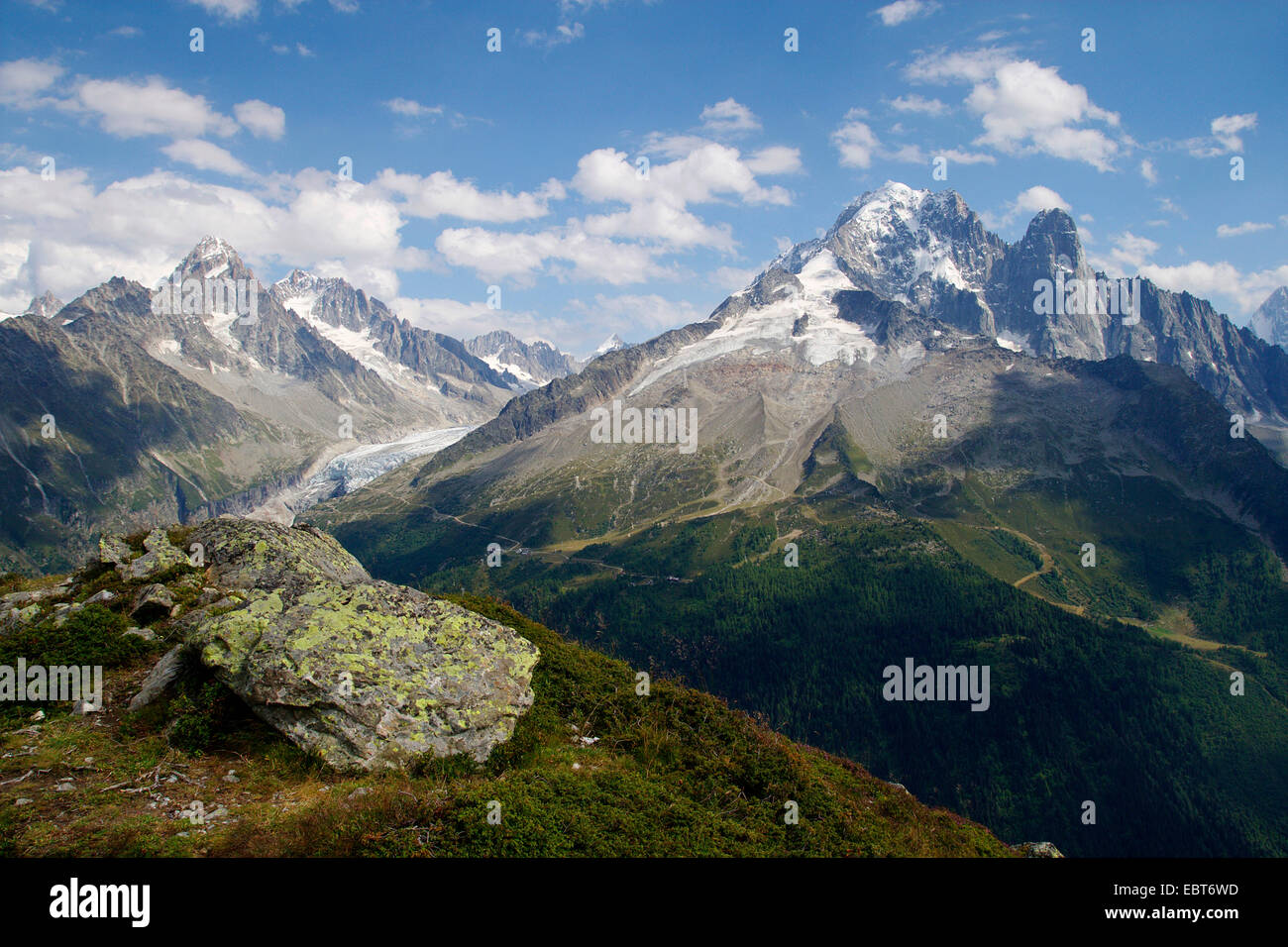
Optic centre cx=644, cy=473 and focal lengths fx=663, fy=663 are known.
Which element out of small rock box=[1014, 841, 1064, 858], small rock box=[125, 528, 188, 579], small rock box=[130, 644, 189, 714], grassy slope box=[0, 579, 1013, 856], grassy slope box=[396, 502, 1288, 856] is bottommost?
grassy slope box=[396, 502, 1288, 856]

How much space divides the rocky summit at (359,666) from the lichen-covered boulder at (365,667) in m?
0.03

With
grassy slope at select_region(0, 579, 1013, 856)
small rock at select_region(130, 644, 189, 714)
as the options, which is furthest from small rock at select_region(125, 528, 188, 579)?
small rock at select_region(130, 644, 189, 714)

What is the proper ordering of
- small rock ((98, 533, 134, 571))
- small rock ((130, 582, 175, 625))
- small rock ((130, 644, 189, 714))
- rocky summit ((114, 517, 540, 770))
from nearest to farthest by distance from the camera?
rocky summit ((114, 517, 540, 770)) → small rock ((130, 644, 189, 714)) → small rock ((130, 582, 175, 625)) → small rock ((98, 533, 134, 571))

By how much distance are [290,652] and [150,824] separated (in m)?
5.07

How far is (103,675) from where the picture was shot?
20000 mm

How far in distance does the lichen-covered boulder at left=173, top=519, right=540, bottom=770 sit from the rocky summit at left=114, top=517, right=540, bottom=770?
0.09 ft

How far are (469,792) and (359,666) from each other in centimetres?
551

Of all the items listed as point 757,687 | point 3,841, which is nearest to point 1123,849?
point 757,687

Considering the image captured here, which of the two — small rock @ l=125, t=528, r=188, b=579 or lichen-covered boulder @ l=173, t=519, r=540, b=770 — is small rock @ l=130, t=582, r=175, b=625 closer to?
lichen-covered boulder @ l=173, t=519, r=540, b=770

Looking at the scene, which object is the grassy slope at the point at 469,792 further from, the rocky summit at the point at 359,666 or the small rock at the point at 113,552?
the small rock at the point at 113,552

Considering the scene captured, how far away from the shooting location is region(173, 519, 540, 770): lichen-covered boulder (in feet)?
58.1

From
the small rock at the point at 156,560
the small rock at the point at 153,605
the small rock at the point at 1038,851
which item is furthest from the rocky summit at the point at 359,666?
the small rock at the point at 1038,851

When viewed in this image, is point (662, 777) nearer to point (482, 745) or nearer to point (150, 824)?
point (482, 745)

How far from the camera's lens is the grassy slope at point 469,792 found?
543 inches
